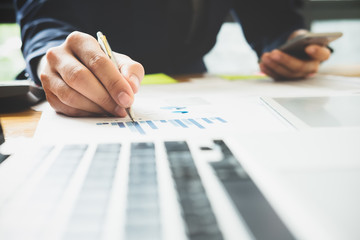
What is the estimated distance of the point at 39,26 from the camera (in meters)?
0.56

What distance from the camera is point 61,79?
13.8 inches

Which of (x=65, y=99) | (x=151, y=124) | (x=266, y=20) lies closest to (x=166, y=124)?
(x=151, y=124)

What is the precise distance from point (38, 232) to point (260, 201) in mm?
105

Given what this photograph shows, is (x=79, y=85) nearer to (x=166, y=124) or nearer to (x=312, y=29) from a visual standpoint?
(x=166, y=124)

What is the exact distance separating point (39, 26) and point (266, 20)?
0.71m

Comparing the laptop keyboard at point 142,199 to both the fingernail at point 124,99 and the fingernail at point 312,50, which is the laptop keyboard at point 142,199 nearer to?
the fingernail at point 124,99

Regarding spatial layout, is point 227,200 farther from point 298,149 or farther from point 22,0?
point 22,0

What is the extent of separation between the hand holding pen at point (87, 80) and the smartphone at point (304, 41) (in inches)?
16.0

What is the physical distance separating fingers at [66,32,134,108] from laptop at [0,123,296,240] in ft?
0.34

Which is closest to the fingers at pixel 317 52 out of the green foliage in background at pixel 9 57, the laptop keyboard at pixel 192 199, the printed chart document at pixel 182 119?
the printed chart document at pixel 182 119

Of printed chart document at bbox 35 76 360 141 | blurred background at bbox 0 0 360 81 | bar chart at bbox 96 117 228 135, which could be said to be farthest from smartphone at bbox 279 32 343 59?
blurred background at bbox 0 0 360 81

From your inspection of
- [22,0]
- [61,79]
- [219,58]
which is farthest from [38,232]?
[219,58]

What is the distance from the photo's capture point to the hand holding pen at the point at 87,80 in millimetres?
317

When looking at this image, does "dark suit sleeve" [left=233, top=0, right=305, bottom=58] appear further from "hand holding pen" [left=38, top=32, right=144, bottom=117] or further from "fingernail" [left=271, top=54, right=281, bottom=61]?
"hand holding pen" [left=38, top=32, right=144, bottom=117]
